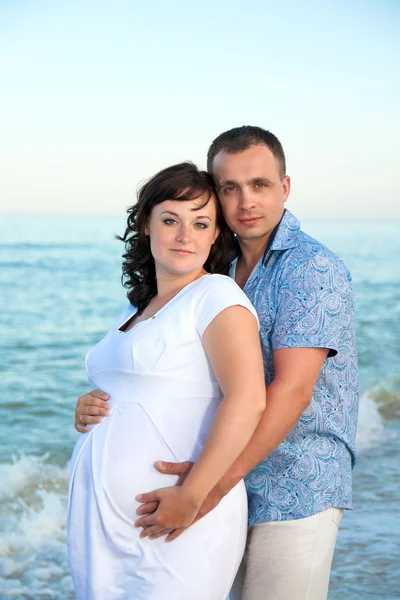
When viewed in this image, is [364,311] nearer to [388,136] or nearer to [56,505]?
[388,136]

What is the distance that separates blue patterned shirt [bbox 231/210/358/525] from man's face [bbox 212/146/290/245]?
0.07 m

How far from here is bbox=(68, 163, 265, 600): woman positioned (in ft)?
6.79

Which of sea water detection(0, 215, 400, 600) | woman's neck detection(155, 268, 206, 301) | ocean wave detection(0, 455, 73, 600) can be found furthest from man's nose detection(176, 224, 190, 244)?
ocean wave detection(0, 455, 73, 600)

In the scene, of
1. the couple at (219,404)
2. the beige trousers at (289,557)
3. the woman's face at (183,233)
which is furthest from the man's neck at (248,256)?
the beige trousers at (289,557)

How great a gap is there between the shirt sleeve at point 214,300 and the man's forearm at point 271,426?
0.84ft

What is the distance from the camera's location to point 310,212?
20969mm

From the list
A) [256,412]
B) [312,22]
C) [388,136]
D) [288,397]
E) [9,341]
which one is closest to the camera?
[256,412]

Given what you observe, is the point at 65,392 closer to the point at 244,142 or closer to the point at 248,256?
the point at 248,256

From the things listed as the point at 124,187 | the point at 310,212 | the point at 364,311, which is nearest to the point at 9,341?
the point at 364,311

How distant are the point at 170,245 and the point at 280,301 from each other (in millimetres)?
362

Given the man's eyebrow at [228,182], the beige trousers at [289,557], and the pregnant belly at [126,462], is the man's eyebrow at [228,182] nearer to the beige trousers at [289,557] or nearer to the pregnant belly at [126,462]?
the pregnant belly at [126,462]

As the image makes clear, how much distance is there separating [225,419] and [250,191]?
0.79 metres

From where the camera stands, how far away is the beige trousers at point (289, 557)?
2430 mm

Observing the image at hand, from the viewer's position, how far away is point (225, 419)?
2.05m
